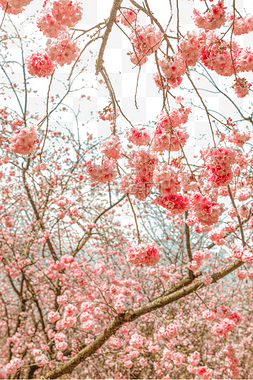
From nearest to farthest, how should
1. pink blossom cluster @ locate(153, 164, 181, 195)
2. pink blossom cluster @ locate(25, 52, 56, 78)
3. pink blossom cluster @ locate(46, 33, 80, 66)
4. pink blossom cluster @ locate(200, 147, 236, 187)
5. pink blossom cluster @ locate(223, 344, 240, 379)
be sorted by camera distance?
pink blossom cluster @ locate(153, 164, 181, 195) → pink blossom cluster @ locate(200, 147, 236, 187) → pink blossom cluster @ locate(46, 33, 80, 66) → pink blossom cluster @ locate(25, 52, 56, 78) → pink blossom cluster @ locate(223, 344, 240, 379)

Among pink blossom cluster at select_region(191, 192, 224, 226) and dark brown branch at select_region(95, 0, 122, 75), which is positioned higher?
dark brown branch at select_region(95, 0, 122, 75)

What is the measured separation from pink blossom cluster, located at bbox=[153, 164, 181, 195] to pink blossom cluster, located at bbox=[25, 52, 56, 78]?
40.4 inches

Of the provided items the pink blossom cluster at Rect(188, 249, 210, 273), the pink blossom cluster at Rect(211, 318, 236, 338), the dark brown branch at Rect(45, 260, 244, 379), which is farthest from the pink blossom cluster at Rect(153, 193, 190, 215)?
the pink blossom cluster at Rect(211, 318, 236, 338)

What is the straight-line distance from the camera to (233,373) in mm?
3842

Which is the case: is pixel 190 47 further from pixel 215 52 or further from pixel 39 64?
pixel 39 64

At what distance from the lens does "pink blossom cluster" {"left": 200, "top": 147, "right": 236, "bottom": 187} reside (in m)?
1.41

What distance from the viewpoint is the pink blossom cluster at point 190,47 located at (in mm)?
1479

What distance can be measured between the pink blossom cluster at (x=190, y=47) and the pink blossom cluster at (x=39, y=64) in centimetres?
83

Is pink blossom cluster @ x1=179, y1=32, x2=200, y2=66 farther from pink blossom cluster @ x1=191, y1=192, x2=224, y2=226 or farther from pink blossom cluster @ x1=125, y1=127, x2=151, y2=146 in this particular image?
pink blossom cluster @ x1=191, y1=192, x2=224, y2=226

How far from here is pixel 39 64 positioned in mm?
1747

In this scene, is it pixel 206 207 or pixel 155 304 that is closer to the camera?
pixel 206 207

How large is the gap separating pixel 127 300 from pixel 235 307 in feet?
9.45

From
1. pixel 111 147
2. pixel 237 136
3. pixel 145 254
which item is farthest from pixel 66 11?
pixel 145 254

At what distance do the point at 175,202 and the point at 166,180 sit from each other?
0.25 meters
